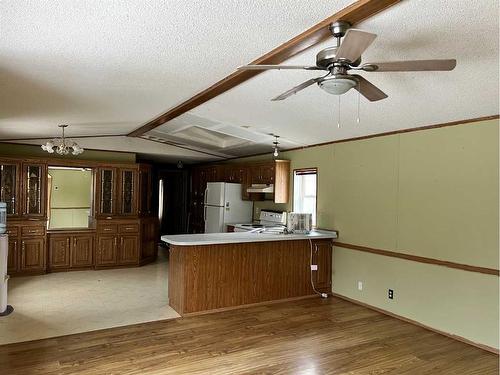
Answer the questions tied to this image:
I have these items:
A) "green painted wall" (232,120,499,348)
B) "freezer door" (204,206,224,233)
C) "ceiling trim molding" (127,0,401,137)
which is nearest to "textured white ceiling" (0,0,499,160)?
"ceiling trim molding" (127,0,401,137)

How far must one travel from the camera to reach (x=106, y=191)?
6766 mm

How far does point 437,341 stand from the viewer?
3693 millimetres

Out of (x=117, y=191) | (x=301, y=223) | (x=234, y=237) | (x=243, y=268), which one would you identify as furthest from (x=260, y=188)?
(x=117, y=191)

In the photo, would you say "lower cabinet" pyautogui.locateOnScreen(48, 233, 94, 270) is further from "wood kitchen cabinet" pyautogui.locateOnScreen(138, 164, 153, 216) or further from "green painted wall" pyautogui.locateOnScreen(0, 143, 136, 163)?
"green painted wall" pyautogui.locateOnScreen(0, 143, 136, 163)

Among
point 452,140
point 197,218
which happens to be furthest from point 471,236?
point 197,218

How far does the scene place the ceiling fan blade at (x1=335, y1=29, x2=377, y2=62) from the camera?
5.38 feet

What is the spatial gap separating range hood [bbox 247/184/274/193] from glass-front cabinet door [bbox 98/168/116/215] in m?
2.50

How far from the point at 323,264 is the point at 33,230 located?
465cm

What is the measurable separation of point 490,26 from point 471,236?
2.27m

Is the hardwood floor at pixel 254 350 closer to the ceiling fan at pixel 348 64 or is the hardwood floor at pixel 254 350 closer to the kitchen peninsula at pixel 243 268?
the kitchen peninsula at pixel 243 268

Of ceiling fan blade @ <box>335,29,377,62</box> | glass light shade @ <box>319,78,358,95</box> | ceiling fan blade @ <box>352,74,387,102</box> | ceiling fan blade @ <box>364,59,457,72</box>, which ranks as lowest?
glass light shade @ <box>319,78,358,95</box>

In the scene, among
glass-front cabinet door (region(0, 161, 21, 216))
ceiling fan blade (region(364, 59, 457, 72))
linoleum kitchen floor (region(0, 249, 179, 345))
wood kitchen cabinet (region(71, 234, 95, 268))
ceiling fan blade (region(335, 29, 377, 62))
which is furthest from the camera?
wood kitchen cabinet (region(71, 234, 95, 268))

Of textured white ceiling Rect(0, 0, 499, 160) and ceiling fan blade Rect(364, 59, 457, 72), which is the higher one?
textured white ceiling Rect(0, 0, 499, 160)

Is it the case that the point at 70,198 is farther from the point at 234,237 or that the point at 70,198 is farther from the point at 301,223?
the point at 301,223
